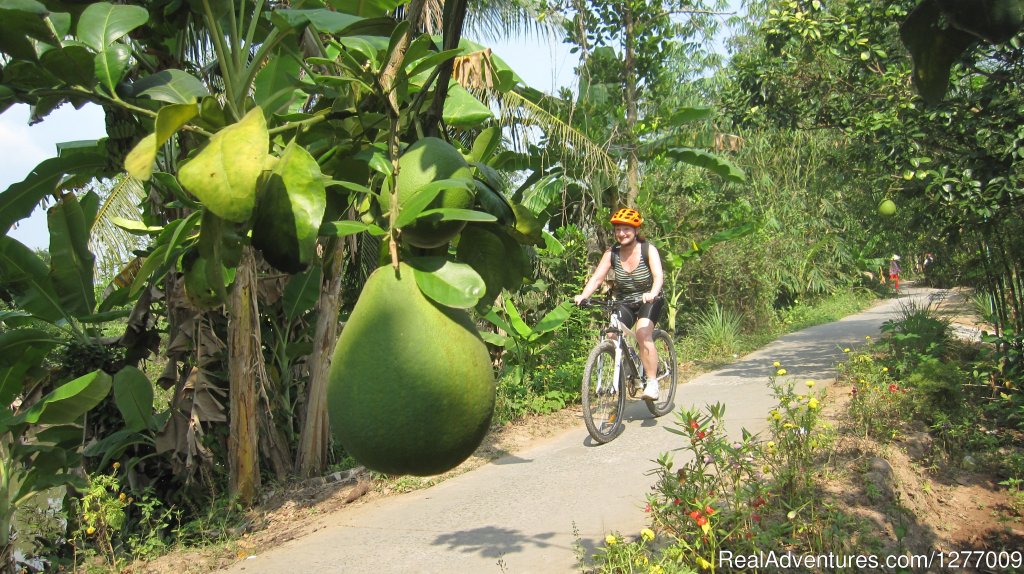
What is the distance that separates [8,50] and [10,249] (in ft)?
12.0

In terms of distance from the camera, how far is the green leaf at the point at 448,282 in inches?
27.6

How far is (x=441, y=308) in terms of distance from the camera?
0.77 meters

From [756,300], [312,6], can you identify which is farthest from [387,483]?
[756,300]

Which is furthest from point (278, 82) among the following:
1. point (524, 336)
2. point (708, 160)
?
point (708, 160)

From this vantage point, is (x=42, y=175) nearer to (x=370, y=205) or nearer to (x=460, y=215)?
(x=370, y=205)

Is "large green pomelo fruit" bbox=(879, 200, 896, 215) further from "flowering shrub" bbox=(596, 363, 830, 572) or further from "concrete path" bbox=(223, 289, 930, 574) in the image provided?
"flowering shrub" bbox=(596, 363, 830, 572)

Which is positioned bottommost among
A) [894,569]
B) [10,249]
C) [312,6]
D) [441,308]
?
[894,569]

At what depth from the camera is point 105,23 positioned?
0.88m

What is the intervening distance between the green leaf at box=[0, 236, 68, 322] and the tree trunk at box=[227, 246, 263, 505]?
0.91 metres

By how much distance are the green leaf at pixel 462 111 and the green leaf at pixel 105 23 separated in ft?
1.27

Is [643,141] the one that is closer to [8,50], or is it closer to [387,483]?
[387,483]

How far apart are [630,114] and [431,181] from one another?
8.06 meters

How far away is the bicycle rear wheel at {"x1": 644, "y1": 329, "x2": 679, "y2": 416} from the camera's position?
5966 mm

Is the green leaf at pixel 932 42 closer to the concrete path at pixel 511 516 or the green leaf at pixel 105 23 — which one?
the green leaf at pixel 105 23
